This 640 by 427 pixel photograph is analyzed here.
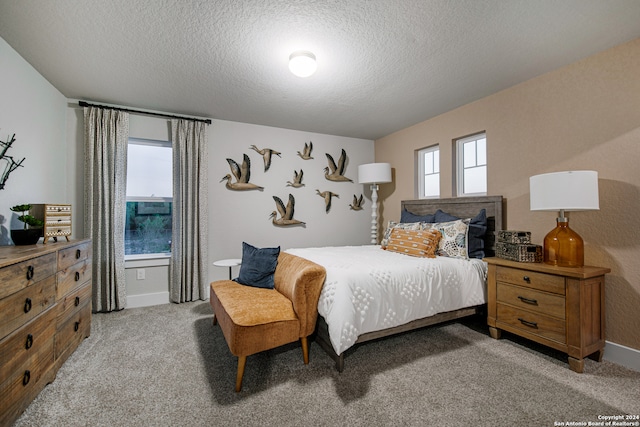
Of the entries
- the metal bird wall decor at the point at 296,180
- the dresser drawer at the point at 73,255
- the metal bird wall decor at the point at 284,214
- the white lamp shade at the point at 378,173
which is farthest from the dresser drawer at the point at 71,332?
the white lamp shade at the point at 378,173

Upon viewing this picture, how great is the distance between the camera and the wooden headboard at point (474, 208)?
295 cm

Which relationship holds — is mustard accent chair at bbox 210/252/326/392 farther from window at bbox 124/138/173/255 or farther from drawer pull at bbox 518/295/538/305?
window at bbox 124/138/173/255

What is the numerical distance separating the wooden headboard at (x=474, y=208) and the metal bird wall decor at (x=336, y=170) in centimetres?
138

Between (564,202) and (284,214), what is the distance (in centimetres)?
322

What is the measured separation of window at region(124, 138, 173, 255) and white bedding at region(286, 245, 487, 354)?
2239 mm

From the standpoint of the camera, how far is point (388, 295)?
7.01 feet

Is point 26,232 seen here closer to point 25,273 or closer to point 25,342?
point 25,273

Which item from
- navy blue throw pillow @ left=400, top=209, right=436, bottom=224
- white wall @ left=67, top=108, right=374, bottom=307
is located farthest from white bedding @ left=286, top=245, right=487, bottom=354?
white wall @ left=67, top=108, right=374, bottom=307

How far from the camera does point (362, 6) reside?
1.76 meters

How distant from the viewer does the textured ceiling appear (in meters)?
1.78

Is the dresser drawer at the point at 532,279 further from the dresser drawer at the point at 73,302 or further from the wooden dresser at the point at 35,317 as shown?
the dresser drawer at the point at 73,302

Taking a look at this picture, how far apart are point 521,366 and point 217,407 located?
6.84 feet

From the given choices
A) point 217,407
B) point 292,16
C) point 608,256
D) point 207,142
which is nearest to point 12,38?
point 207,142

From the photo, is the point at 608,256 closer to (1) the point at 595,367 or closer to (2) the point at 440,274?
(1) the point at 595,367
